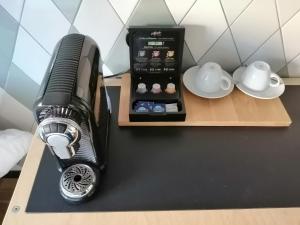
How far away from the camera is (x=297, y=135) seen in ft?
2.68

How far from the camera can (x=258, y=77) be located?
0.85m

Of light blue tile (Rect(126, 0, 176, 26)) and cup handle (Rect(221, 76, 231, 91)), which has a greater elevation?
light blue tile (Rect(126, 0, 176, 26))

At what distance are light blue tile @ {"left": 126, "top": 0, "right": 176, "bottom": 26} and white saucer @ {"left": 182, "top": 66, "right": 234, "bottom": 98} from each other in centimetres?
17

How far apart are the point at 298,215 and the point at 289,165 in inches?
5.5

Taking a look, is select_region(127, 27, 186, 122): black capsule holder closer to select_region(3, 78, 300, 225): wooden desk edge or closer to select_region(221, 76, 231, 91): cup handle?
select_region(221, 76, 231, 91): cup handle

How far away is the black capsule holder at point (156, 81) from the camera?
80cm

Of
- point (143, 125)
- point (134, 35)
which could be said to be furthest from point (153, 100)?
point (134, 35)

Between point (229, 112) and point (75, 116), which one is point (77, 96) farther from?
point (229, 112)

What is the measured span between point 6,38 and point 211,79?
63 cm

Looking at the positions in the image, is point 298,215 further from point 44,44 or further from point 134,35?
point 44,44

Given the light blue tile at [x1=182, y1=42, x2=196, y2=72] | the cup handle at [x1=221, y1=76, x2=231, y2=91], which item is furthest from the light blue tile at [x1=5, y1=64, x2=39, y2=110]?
the cup handle at [x1=221, y1=76, x2=231, y2=91]

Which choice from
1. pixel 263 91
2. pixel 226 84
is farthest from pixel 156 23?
pixel 263 91

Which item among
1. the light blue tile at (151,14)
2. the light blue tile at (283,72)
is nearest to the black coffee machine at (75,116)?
the light blue tile at (151,14)

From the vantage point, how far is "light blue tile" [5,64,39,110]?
3.13 feet
